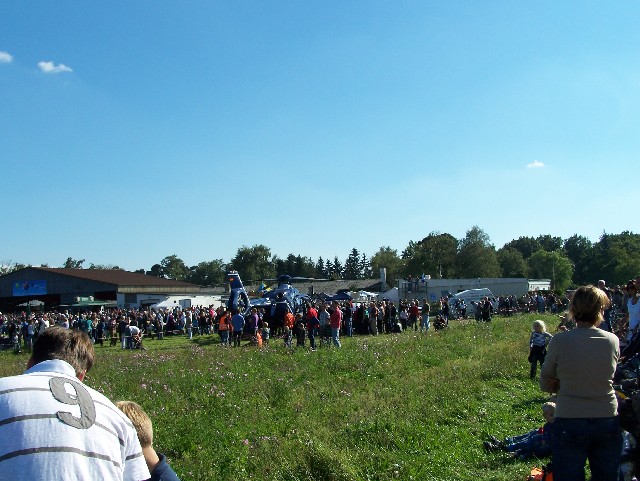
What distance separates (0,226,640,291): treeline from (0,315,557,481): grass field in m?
33.7

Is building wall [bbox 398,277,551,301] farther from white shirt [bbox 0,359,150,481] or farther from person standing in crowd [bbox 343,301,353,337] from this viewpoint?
white shirt [bbox 0,359,150,481]

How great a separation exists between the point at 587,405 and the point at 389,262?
320 feet

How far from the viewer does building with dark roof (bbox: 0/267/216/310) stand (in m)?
63.4

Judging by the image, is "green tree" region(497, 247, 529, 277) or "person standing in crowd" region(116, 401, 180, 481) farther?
"green tree" region(497, 247, 529, 277)

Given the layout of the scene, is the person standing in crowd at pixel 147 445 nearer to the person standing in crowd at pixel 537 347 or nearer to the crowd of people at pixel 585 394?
the crowd of people at pixel 585 394

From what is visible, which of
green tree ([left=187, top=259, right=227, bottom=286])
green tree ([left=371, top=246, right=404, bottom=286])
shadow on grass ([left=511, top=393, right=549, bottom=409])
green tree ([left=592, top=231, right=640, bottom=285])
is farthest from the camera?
green tree ([left=187, top=259, right=227, bottom=286])

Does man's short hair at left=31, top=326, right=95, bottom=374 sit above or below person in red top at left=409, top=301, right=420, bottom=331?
above

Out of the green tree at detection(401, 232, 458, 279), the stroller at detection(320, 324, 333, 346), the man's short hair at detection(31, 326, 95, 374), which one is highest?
the green tree at detection(401, 232, 458, 279)

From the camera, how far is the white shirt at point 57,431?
211 centimetres

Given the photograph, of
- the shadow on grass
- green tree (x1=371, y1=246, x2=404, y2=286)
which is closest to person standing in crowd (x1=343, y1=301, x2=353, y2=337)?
the shadow on grass

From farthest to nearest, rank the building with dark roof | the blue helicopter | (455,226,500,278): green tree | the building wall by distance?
(455,226,500,278): green tree → the building with dark roof → the building wall → the blue helicopter

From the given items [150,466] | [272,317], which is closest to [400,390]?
[150,466]

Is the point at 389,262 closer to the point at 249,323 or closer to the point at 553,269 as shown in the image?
the point at 553,269

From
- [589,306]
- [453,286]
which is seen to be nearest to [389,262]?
[453,286]
